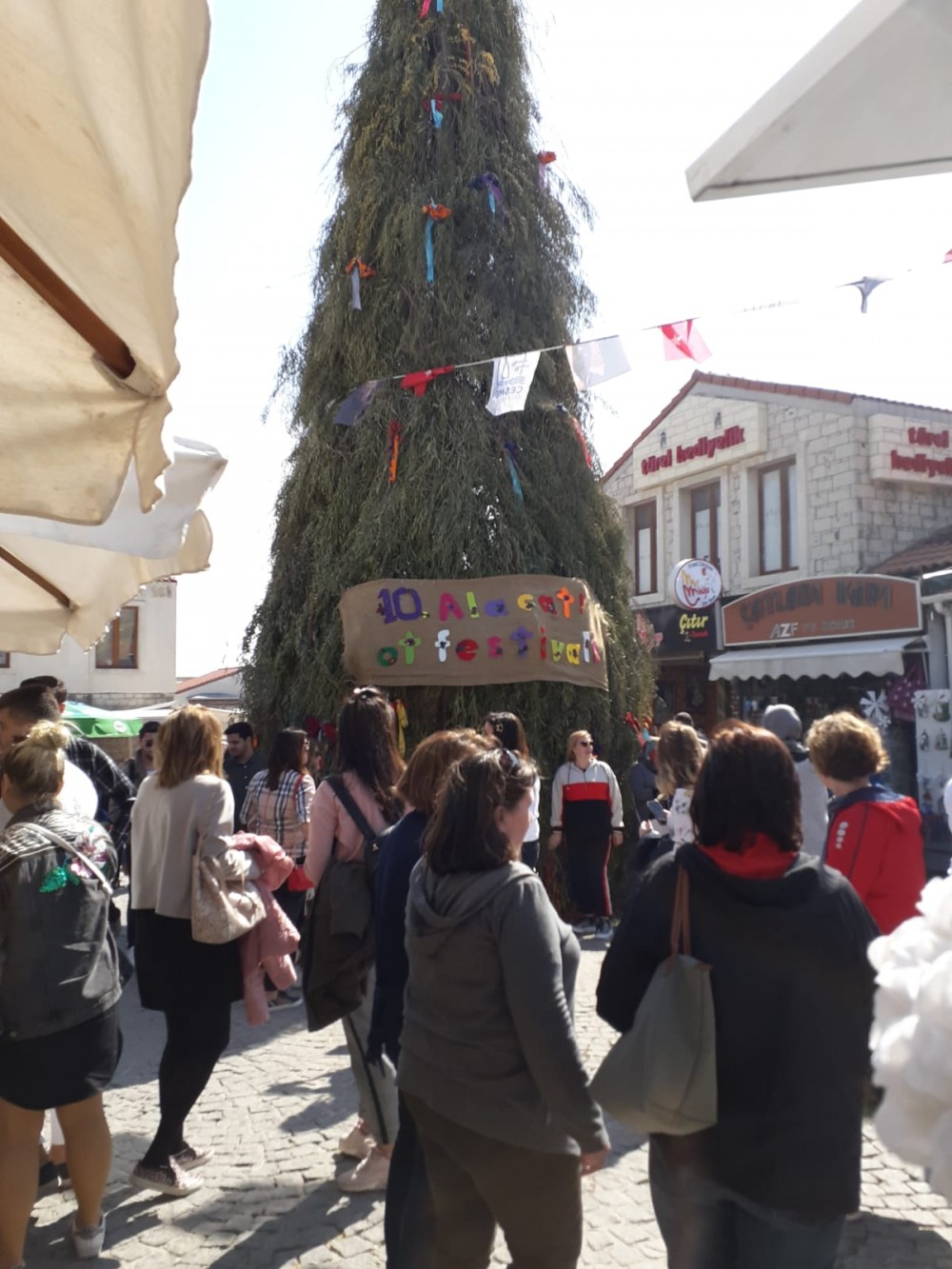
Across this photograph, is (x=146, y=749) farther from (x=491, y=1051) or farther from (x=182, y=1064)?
(x=491, y=1051)

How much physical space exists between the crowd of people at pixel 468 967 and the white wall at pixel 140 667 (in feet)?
93.4

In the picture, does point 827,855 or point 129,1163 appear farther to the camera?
point 129,1163

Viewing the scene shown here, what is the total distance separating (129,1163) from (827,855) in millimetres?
3073

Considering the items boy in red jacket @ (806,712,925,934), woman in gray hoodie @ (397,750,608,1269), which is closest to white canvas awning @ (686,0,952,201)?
woman in gray hoodie @ (397,750,608,1269)

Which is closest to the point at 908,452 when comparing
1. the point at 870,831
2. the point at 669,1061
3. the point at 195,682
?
the point at 870,831

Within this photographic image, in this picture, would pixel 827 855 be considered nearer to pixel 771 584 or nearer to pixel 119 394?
pixel 119 394

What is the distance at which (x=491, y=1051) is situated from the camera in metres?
2.64

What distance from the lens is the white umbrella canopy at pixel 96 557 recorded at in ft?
10.9

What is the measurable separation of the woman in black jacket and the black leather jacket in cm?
187

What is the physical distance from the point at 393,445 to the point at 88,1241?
6.92 m

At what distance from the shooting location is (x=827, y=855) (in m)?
4.02

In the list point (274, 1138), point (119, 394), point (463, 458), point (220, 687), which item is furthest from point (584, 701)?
point (220, 687)

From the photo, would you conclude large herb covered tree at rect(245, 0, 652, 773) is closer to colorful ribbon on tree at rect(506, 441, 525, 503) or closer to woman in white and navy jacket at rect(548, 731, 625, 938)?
colorful ribbon on tree at rect(506, 441, 525, 503)

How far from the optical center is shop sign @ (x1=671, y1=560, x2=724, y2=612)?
18.6 metres
